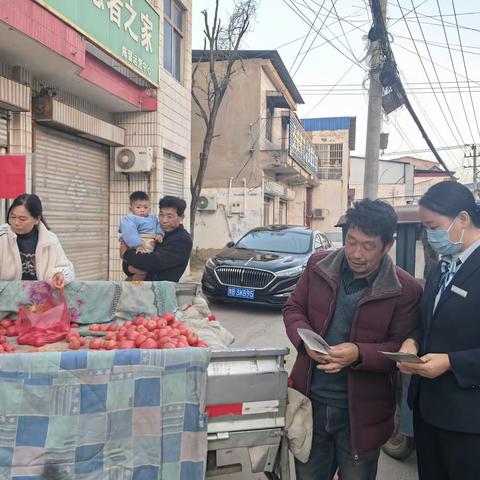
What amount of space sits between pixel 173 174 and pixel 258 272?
4336 mm

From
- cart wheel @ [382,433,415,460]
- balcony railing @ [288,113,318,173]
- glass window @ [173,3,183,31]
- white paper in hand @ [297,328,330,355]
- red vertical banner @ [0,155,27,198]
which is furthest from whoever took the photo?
balcony railing @ [288,113,318,173]

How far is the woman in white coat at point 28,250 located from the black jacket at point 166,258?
22.8 inches

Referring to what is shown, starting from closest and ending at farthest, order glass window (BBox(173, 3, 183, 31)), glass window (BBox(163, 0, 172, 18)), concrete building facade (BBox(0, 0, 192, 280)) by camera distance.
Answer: concrete building facade (BBox(0, 0, 192, 280)), glass window (BBox(163, 0, 172, 18)), glass window (BBox(173, 3, 183, 31))

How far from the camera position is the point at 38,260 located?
3.50 metres

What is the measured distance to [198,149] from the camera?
18750 millimetres

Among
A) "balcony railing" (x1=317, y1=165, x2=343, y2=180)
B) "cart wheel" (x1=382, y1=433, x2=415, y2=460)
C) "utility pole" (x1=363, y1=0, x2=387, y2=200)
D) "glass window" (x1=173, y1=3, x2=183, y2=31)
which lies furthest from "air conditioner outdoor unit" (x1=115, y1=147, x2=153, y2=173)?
"balcony railing" (x1=317, y1=165, x2=343, y2=180)

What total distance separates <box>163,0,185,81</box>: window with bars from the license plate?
5817 mm

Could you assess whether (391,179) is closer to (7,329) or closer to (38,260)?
(38,260)

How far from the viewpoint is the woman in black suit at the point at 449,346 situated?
1.77 m

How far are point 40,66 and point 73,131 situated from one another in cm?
156

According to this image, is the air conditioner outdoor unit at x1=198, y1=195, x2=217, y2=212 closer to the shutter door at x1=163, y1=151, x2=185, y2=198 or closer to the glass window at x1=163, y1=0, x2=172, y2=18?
the shutter door at x1=163, y1=151, x2=185, y2=198

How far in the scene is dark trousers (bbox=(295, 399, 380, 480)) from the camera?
203cm

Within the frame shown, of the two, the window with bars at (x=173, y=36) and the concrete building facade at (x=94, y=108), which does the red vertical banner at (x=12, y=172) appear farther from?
the window with bars at (x=173, y=36)

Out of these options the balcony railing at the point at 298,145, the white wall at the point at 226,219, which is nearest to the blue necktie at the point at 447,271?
the white wall at the point at 226,219
